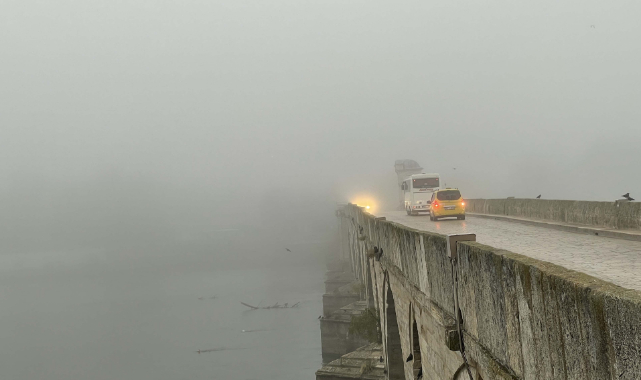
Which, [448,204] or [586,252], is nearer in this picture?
[586,252]

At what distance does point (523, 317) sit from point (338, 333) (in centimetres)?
4434

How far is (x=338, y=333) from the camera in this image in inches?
1873

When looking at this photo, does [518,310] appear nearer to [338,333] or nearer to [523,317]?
[523,317]

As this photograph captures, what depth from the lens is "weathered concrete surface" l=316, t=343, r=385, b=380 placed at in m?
30.2

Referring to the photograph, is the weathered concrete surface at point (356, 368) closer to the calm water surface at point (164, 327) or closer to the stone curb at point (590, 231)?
the stone curb at point (590, 231)

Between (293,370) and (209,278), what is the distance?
89903 mm

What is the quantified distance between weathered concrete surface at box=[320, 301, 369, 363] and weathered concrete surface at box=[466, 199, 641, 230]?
18.8m

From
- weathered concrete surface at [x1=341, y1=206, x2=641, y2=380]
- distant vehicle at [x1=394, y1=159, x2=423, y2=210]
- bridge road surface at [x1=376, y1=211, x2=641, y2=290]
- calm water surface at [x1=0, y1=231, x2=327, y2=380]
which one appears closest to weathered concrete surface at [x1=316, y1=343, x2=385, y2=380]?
bridge road surface at [x1=376, y1=211, x2=641, y2=290]

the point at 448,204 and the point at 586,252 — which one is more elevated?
the point at 448,204

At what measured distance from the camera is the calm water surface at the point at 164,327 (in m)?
62.2

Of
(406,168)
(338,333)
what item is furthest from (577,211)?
(406,168)

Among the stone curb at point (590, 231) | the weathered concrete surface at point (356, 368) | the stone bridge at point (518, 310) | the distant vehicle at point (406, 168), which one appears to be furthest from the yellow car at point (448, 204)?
the distant vehicle at point (406, 168)

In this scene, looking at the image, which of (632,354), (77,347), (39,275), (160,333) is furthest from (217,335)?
(39,275)

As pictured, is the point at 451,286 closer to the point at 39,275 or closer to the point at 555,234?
the point at 555,234
